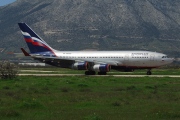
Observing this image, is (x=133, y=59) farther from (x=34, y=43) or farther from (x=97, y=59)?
(x=34, y=43)

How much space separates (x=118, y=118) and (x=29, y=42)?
51.1 m

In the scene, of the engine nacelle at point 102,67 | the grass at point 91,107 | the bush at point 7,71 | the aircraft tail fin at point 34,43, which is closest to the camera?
the grass at point 91,107

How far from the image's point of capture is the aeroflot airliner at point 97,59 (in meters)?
Result: 64.4

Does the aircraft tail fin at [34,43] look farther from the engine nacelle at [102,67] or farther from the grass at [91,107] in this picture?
the grass at [91,107]

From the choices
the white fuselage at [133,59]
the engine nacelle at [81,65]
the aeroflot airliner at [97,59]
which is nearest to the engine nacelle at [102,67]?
the aeroflot airliner at [97,59]

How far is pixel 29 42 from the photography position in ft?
231

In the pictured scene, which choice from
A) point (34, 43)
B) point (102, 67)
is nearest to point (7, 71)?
point (102, 67)

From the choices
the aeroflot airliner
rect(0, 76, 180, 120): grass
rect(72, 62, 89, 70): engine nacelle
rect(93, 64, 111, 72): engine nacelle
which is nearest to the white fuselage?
the aeroflot airliner

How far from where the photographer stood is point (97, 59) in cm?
6750

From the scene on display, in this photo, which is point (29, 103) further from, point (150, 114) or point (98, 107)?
point (150, 114)

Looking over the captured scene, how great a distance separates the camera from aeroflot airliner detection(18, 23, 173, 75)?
64438 mm

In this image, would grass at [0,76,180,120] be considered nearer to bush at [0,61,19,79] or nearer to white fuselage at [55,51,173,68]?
bush at [0,61,19,79]

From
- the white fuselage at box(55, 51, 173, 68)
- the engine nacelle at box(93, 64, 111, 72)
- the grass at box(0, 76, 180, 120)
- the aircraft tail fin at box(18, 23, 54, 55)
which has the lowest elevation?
the grass at box(0, 76, 180, 120)

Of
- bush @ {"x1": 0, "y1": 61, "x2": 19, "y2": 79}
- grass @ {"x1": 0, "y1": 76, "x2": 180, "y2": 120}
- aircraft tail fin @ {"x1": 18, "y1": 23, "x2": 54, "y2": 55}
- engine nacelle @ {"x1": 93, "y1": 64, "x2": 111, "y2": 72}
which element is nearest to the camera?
grass @ {"x1": 0, "y1": 76, "x2": 180, "y2": 120}
